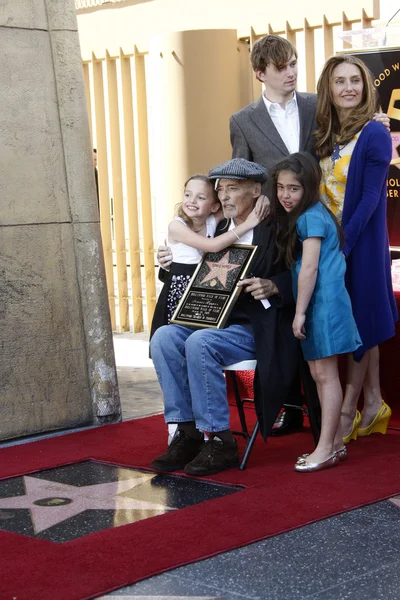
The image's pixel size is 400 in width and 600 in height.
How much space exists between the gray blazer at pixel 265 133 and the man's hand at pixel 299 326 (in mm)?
875

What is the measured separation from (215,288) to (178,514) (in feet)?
3.53

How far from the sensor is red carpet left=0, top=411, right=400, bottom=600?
3277mm

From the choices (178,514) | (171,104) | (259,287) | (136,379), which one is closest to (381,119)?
(259,287)

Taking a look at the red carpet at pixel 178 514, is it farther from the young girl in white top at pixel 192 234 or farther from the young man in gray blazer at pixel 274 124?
the young man in gray blazer at pixel 274 124

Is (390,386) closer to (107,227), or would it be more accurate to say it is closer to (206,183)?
(206,183)

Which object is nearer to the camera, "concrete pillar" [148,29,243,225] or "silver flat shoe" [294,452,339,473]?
"silver flat shoe" [294,452,339,473]

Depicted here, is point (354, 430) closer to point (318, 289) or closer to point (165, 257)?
point (318, 289)

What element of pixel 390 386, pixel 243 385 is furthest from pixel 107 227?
pixel 390 386

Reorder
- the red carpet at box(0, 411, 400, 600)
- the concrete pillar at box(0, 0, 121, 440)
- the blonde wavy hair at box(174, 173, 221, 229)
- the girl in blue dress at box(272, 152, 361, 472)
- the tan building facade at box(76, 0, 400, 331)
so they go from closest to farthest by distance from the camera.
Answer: the red carpet at box(0, 411, 400, 600)
the girl in blue dress at box(272, 152, 361, 472)
the blonde wavy hair at box(174, 173, 221, 229)
the concrete pillar at box(0, 0, 121, 440)
the tan building facade at box(76, 0, 400, 331)

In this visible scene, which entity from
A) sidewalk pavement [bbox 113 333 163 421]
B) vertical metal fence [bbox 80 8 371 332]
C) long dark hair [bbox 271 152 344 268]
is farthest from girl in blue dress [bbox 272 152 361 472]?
vertical metal fence [bbox 80 8 371 332]

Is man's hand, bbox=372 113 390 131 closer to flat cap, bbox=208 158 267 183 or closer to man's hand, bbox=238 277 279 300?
flat cap, bbox=208 158 267 183

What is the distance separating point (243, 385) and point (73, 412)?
999 mm

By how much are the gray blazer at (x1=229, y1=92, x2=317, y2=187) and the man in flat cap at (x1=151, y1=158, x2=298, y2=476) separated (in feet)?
1.37

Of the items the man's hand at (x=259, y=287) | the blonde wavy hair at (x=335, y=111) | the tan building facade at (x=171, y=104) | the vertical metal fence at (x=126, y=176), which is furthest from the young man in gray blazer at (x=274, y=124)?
the vertical metal fence at (x=126, y=176)
